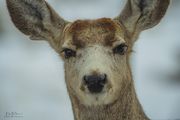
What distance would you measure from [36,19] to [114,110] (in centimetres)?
114

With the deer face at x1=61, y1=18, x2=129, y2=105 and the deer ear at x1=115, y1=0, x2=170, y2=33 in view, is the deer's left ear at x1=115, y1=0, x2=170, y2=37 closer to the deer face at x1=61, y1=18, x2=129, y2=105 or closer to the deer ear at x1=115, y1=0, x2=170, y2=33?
the deer ear at x1=115, y1=0, x2=170, y2=33

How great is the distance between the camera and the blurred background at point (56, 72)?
1202cm

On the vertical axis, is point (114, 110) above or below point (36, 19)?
below

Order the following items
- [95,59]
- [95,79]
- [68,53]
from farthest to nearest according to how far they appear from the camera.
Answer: [68,53]
[95,59]
[95,79]

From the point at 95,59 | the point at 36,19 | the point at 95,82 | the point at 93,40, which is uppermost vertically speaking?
the point at 36,19

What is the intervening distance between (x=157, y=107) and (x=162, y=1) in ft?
12.0

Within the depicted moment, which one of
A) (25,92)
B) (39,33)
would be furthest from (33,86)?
(39,33)

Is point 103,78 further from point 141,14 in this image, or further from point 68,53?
point 141,14

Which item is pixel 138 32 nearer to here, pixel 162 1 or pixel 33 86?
pixel 162 1

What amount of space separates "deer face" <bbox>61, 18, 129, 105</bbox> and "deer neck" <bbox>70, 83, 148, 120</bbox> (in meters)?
0.08

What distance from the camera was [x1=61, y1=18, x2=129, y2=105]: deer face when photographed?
798cm

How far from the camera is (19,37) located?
13.6 m

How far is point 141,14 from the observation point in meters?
8.73

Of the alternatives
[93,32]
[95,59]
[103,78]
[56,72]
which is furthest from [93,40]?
[56,72]
